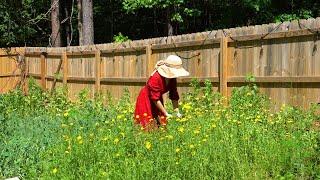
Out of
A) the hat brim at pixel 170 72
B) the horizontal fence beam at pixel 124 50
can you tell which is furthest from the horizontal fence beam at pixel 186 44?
the hat brim at pixel 170 72

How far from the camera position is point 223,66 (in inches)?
400

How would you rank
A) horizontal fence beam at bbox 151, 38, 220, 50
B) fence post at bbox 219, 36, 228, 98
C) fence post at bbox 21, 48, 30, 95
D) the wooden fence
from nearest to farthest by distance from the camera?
the wooden fence < fence post at bbox 219, 36, 228, 98 < horizontal fence beam at bbox 151, 38, 220, 50 < fence post at bbox 21, 48, 30, 95

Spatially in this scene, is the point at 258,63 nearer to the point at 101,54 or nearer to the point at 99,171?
the point at 99,171

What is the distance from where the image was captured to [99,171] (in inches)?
204

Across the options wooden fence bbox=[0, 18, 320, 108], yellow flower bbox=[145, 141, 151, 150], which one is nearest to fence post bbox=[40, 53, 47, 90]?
wooden fence bbox=[0, 18, 320, 108]

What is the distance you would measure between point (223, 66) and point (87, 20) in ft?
31.1

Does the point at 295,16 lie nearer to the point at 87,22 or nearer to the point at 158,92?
the point at 87,22

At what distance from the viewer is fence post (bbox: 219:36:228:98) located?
33.1 ft

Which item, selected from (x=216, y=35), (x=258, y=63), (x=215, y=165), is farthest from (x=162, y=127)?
(x=216, y=35)

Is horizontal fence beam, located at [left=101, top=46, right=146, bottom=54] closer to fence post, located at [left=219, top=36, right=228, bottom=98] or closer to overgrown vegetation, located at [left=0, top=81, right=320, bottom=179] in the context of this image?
fence post, located at [left=219, top=36, right=228, bottom=98]

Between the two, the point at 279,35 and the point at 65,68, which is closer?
the point at 279,35

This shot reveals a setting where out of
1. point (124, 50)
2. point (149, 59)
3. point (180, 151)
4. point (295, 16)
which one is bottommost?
point (180, 151)

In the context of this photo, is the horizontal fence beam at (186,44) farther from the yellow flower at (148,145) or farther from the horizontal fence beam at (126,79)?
the yellow flower at (148,145)

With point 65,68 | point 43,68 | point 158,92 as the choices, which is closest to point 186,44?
point 158,92
